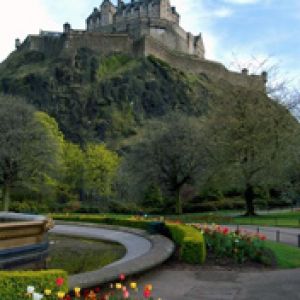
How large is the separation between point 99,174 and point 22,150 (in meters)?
14.3

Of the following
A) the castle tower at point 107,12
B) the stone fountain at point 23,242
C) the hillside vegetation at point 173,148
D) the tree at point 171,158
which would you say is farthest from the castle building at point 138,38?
the stone fountain at point 23,242

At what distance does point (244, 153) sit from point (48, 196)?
19.7 meters

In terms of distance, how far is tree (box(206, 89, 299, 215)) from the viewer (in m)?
32.4

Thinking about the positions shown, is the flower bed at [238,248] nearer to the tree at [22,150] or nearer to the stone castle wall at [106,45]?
the tree at [22,150]

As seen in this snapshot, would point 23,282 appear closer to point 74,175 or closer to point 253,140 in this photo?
point 253,140

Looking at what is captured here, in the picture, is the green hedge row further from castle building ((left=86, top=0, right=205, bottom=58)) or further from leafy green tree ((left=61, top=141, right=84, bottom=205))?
castle building ((left=86, top=0, right=205, bottom=58))

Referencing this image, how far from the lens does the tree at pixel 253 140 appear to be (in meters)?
32.4

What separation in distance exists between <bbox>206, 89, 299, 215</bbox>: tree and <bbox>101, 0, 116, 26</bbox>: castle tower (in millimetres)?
82607

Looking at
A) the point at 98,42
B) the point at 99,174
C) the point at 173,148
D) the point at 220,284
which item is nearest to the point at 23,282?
the point at 220,284

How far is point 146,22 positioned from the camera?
336ft

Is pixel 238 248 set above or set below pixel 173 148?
below

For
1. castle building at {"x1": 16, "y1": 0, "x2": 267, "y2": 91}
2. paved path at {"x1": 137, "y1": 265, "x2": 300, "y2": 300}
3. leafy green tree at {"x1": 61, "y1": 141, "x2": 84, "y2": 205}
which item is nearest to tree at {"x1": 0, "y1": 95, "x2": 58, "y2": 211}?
leafy green tree at {"x1": 61, "y1": 141, "x2": 84, "y2": 205}

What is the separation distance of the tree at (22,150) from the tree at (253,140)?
13.6 meters

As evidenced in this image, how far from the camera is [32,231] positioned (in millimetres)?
9617
